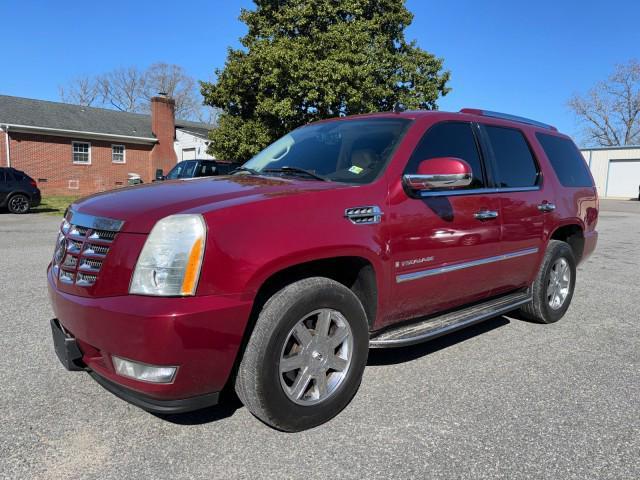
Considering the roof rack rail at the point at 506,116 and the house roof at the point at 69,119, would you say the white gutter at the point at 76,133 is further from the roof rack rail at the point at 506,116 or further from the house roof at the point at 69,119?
the roof rack rail at the point at 506,116

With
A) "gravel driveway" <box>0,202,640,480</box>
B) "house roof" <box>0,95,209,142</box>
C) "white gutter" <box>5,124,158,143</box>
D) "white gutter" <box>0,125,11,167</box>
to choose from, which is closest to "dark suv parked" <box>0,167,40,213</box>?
"white gutter" <box>0,125,11,167</box>

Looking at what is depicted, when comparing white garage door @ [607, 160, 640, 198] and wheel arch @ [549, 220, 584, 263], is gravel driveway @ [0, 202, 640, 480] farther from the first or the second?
white garage door @ [607, 160, 640, 198]

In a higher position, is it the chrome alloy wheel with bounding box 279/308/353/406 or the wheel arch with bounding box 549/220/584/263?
the wheel arch with bounding box 549/220/584/263

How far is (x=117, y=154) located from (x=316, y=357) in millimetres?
29869

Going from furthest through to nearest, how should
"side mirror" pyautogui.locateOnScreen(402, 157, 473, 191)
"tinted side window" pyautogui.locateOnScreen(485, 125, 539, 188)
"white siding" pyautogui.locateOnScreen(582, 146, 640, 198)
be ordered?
"white siding" pyautogui.locateOnScreen(582, 146, 640, 198)
"tinted side window" pyautogui.locateOnScreen(485, 125, 539, 188)
"side mirror" pyautogui.locateOnScreen(402, 157, 473, 191)

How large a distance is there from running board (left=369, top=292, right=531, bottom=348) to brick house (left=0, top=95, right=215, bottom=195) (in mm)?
23871

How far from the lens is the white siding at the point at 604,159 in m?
39.4

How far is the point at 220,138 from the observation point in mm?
19156

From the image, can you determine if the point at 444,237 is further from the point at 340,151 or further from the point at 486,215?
the point at 340,151

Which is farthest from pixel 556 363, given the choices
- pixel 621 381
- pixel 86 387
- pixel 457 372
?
pixel 86 387

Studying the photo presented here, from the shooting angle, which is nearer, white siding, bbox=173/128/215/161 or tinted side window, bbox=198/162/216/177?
tinted side window, bbox=198/162/216/177

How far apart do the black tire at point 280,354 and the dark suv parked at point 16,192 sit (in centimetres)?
1754

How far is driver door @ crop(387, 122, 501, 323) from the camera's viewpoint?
3213 millimetres

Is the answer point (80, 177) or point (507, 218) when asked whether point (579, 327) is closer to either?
point (507, 218)
